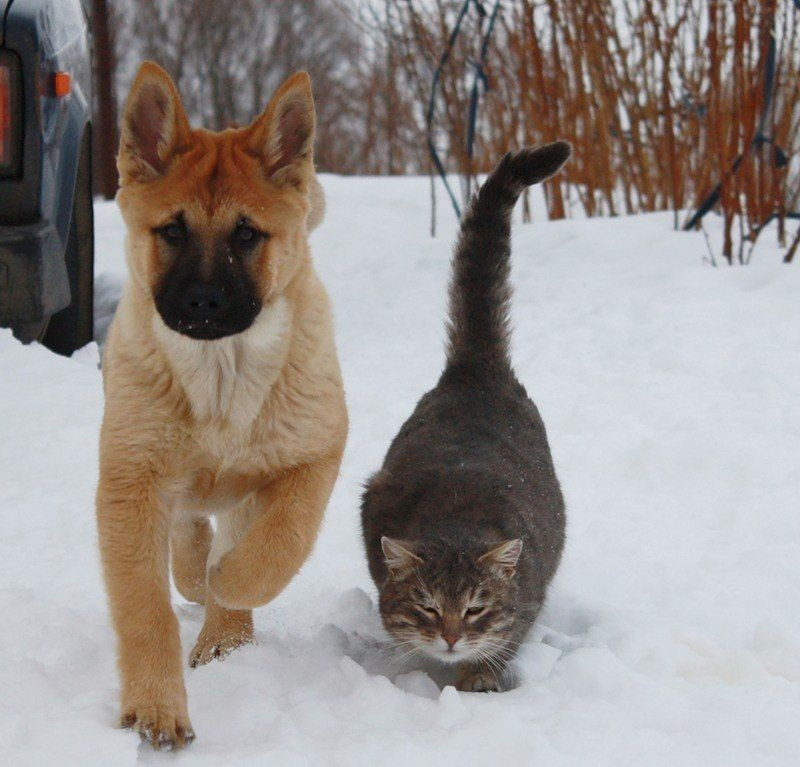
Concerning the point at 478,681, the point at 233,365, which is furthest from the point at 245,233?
the point at 478,681

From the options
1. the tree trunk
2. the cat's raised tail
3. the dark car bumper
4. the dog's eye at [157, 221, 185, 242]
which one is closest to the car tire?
the dark car bumper

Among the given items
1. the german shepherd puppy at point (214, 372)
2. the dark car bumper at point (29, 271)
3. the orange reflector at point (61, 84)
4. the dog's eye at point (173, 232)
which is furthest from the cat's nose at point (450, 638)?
the orange reflector at point (61, 84)

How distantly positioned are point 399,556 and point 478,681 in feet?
1.39

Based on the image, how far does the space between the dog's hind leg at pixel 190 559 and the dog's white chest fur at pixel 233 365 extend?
73 centimetres

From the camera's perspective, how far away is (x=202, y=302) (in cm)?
272

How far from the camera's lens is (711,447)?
14.7ft

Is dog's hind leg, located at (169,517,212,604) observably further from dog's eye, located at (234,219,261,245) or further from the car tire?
the car tire

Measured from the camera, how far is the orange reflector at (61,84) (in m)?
4.15

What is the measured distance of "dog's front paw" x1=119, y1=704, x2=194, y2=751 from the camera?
7.95 feet

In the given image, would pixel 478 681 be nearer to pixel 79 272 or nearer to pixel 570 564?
pixel 570 564

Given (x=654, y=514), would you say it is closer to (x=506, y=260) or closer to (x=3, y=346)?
(x=506, y=260)

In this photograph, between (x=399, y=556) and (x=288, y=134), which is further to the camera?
(x=399, y=556)

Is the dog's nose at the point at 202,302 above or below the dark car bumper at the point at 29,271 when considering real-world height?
above

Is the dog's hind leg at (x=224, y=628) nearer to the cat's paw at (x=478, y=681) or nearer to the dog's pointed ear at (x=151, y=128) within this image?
the cat's paw at (x=478, y=681)
